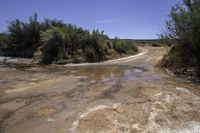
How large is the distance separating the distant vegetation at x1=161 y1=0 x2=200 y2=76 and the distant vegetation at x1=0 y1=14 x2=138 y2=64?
27.8 feet

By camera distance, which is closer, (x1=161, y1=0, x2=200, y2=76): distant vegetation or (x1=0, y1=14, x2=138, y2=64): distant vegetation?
(x1=161, y1=0, x2=200, y2=76): distant vegetation

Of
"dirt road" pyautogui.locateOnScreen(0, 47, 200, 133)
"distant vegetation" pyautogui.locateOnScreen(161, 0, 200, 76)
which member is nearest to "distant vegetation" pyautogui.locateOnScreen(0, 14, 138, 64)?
"distant vegetation" pyautogui.locateOnScreen(161, 0, 200, 76)

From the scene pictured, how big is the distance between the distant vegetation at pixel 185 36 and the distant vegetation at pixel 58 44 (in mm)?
8472

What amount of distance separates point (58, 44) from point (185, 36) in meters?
12.0

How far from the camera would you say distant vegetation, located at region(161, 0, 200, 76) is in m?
14.5

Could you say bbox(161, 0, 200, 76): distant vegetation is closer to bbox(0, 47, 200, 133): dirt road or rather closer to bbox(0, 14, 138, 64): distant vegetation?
bbox(0, 47, 200, 133): dirt road

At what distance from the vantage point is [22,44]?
3009 cm

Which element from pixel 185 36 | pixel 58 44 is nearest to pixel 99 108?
pixel 185 36

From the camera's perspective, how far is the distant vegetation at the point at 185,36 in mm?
14516

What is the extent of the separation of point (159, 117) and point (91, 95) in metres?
2.97

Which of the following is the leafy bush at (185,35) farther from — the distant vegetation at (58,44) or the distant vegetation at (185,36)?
the distant vegetation at (58,44)

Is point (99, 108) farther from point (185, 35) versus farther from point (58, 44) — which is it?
point (58, 44)

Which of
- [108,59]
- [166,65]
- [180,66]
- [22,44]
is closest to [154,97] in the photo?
[180,66]

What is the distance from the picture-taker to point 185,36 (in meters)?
15.3
